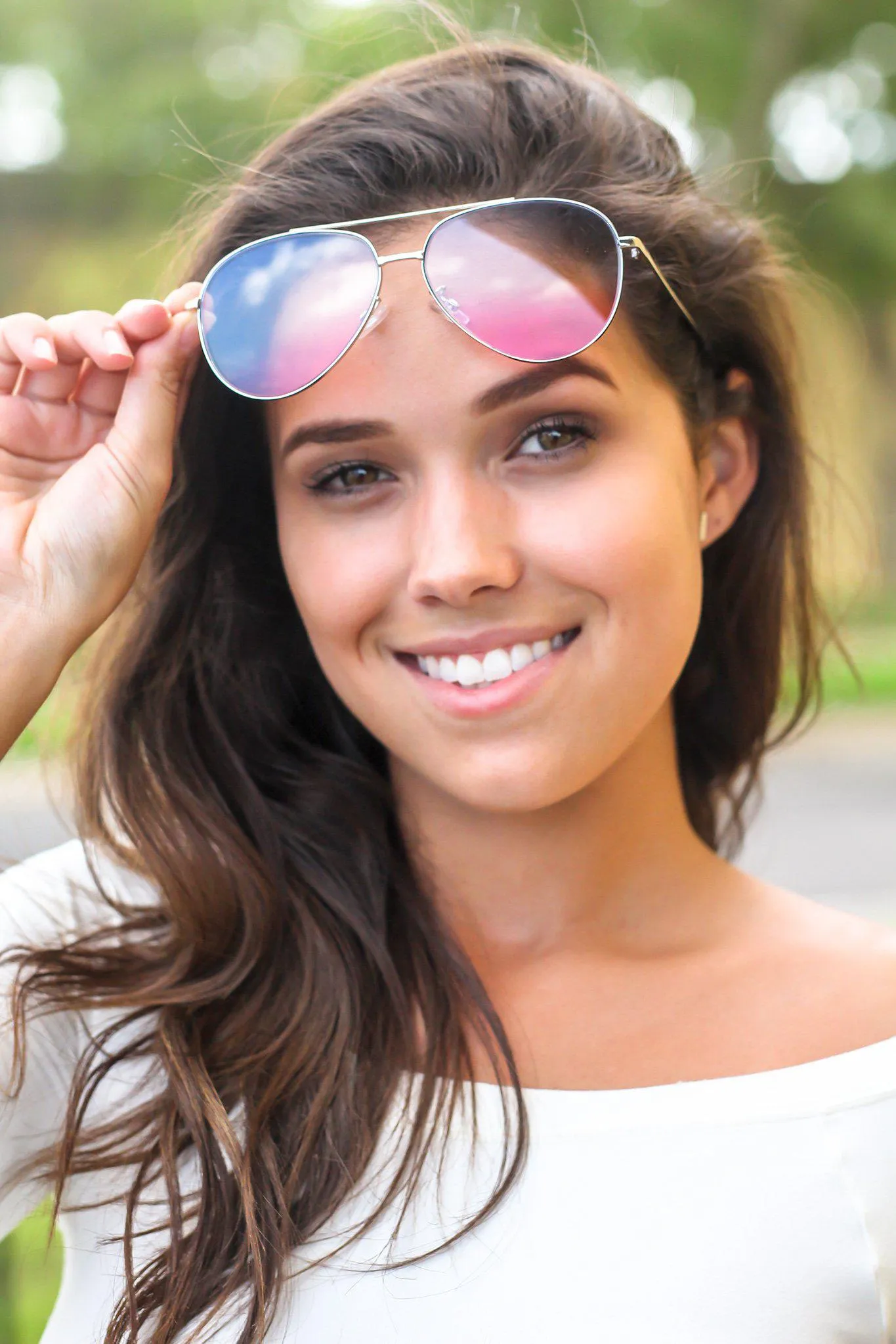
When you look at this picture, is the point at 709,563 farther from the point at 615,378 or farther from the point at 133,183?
the point at 133,183

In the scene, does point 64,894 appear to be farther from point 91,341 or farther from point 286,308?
point 286,308

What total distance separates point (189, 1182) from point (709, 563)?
1326 millimetres

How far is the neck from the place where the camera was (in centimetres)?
203

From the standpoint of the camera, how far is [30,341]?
1.80m

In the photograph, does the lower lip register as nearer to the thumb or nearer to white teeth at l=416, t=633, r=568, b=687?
white teeth at l=416, t=633, r=568, b=687

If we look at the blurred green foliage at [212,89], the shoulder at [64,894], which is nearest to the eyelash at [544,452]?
the shoulder at [64,894]

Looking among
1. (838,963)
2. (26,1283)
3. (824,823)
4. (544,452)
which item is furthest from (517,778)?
(824,823)

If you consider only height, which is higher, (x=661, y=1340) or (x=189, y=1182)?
(x=189, y=1182)

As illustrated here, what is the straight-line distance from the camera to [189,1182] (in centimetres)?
177

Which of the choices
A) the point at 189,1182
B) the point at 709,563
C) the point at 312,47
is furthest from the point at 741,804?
the point at 312,47

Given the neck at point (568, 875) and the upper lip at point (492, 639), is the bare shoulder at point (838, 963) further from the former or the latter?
the upper lip at point (492, 639)

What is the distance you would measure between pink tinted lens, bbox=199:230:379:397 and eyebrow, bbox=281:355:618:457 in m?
0.07

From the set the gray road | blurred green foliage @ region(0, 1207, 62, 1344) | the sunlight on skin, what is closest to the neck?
the sunlight on skin

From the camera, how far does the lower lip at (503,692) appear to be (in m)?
1.79
